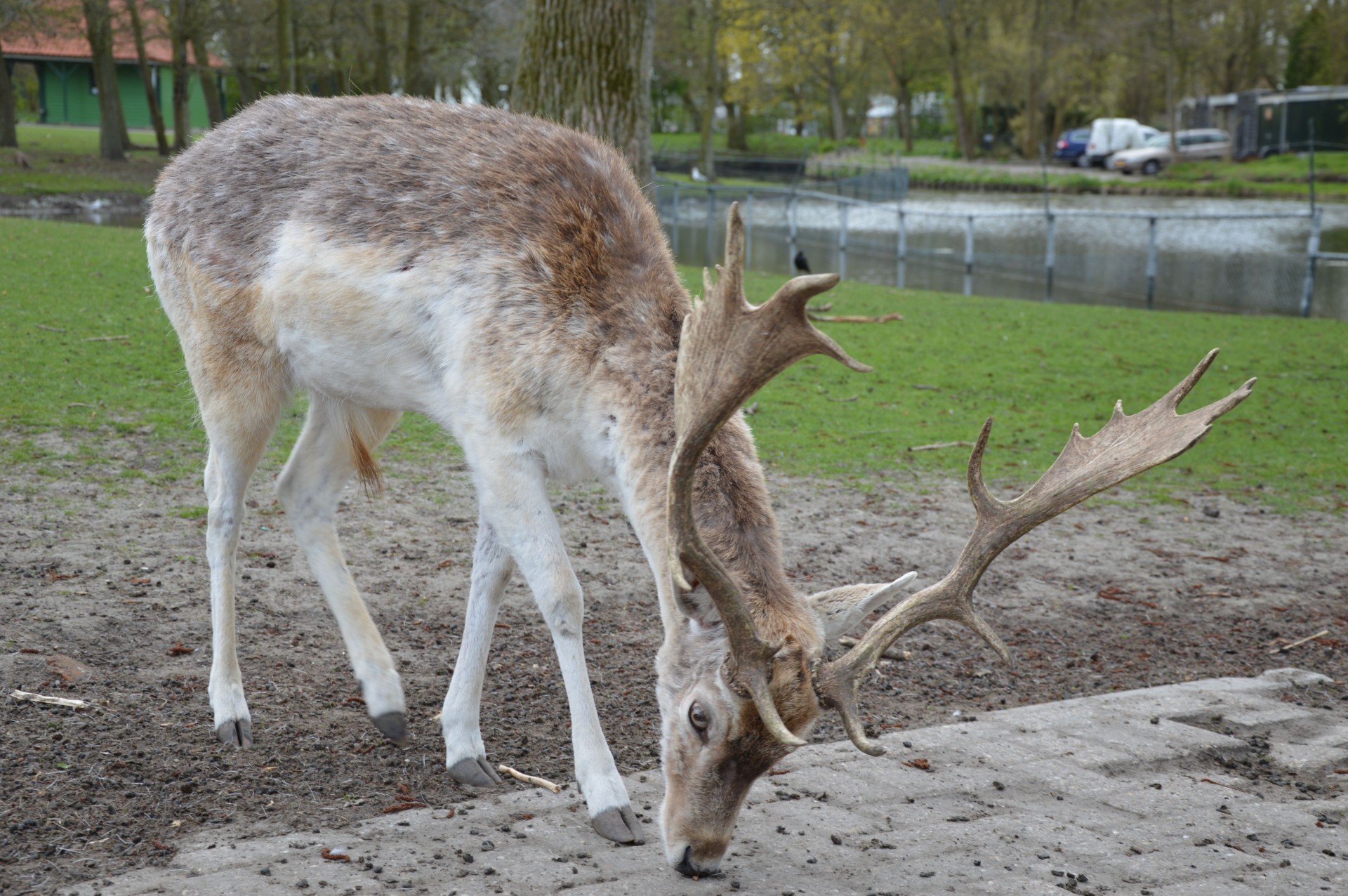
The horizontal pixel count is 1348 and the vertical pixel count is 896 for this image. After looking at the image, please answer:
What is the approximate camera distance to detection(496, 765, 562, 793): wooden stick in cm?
429

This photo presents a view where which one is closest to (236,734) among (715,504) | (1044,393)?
(715,504)

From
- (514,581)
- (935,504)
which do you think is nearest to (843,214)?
(935,504)

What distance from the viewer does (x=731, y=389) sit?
135 inches

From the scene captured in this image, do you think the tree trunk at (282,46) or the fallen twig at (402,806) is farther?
the tree trunk at (282,46)

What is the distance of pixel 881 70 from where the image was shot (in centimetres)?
6662

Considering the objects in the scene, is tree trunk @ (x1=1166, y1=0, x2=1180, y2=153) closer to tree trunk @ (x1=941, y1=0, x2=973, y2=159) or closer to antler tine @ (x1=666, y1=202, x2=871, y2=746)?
tree trunk @ (x1=941, y1=0, x2=973, y2=159)

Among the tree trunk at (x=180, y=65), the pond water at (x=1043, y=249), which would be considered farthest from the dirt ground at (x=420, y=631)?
the tree trunk at (x=180, y=65)

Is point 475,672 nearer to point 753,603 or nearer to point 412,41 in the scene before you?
point 753,603

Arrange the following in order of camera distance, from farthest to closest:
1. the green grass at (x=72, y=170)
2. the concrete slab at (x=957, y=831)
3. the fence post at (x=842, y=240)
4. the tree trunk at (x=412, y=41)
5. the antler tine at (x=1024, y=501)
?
1. the green grass at (x=72, y=170)
2. the tree trunk at (x=412, y=41)
3. the fence post at (x=842, y=240)
4. the concrete slab at (x=957, y=831)
5. the antler tine at (x=1024, y=501)

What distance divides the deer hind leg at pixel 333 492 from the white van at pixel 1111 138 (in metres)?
56.1

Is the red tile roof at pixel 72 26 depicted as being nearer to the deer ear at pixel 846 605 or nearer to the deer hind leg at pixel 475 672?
the deer hind leg at pixel 475 672

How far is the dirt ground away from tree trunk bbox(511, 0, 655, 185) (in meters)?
3.72

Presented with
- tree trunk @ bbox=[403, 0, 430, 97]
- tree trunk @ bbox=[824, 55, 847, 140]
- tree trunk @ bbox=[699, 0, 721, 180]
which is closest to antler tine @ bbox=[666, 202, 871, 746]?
tree trunk @ bbox=[403, 0, 430, 97]

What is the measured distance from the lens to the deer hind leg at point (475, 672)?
4398 millimetres
